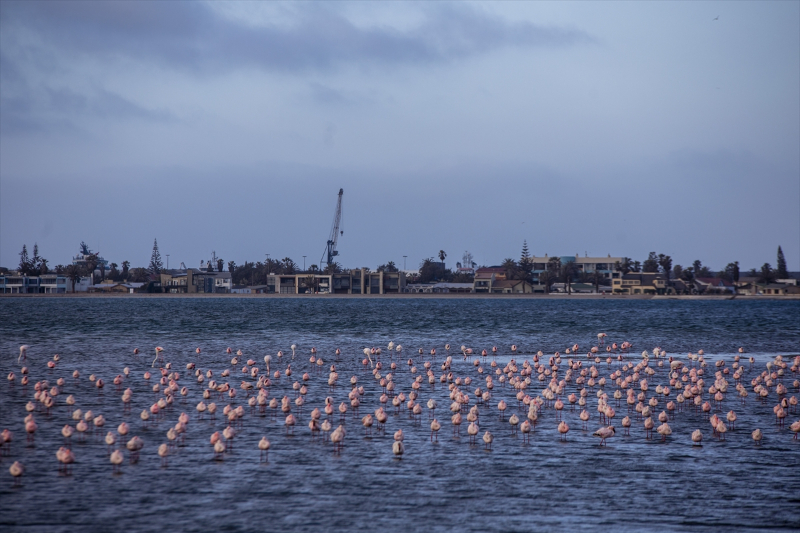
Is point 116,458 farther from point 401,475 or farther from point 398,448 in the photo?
point 398,448

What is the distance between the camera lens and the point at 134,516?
16625 millimetres

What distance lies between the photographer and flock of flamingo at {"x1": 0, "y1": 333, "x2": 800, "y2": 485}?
2309 centimetres

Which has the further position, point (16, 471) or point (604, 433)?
point (604, 433)

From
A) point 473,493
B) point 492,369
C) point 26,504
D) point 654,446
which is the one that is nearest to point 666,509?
point 473,493

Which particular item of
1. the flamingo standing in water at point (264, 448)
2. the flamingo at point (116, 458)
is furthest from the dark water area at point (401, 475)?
the flamingo at point (116, 458)

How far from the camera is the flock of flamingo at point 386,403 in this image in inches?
909

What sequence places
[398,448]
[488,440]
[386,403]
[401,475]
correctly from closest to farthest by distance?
[401,475] → [398,448] → [488,440] → [386,403]

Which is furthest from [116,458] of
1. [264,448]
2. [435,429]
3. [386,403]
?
[386,403]

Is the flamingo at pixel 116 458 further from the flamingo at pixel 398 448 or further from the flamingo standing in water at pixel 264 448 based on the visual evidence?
the flamingo at pixel 398 448

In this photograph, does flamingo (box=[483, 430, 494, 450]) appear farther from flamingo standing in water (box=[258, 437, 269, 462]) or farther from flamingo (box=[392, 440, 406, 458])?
flamingo standing in water (box=[258, 437, 269, 462])

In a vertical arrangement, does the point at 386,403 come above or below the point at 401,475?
above

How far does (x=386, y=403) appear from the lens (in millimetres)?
30562

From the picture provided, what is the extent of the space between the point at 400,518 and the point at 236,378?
23617 millimetres

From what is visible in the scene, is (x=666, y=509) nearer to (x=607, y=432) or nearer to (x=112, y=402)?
(x=607, y=432)
